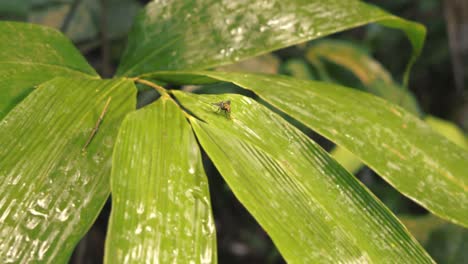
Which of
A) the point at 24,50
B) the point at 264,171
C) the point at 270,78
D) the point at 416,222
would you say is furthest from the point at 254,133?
the point at 416,222

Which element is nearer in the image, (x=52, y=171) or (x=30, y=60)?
(x=52, y=171)

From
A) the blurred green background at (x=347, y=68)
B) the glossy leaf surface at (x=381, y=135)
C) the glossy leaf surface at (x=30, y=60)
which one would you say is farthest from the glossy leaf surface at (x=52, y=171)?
the blurred green background at (x=347, y=68)

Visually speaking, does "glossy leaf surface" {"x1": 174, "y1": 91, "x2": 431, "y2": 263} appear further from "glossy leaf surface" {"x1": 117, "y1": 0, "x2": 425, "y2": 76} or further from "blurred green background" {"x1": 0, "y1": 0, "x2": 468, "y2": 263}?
"blurred green background" {"x1": 0, "y1": 0, "x2": 468, "y2": 263}

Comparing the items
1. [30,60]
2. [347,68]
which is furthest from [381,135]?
[347,68]

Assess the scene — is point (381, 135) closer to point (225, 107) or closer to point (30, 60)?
point (225, 107)

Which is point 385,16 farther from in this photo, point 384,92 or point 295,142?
point 384,92

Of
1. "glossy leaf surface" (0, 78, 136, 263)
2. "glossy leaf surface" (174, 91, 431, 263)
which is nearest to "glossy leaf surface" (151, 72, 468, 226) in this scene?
"glossy leaf surface" (174, 91, 431, 263)
